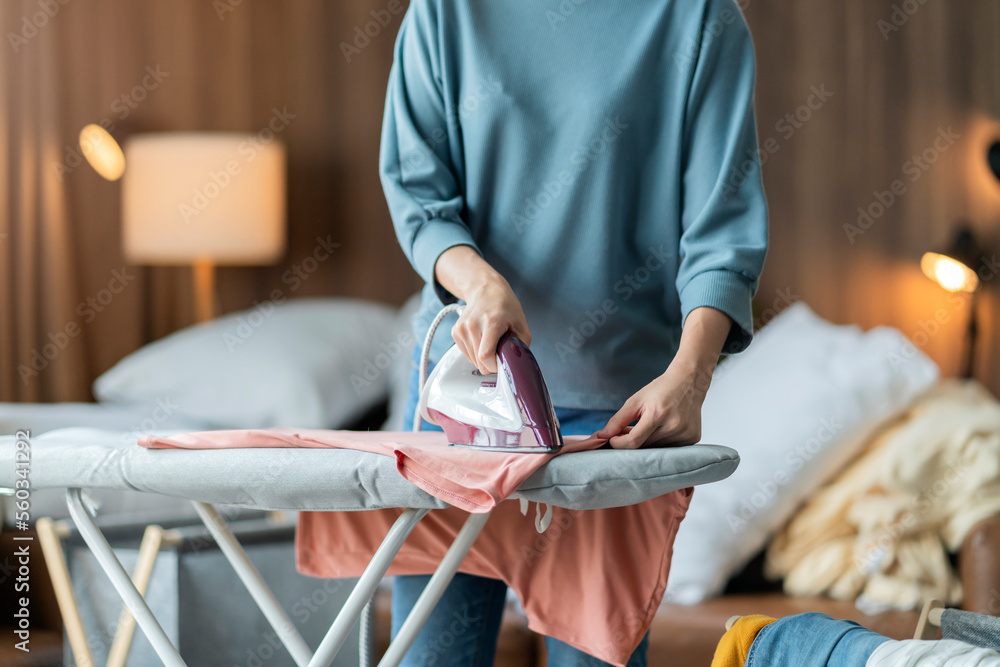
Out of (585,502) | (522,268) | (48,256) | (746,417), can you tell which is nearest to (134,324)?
(48,256)

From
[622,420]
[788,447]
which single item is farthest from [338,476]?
[788,447]

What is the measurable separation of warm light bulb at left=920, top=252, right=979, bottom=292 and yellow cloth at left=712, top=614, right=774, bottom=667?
4.89 feet

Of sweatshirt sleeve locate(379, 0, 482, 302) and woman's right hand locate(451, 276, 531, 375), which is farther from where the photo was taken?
sweatshirt sleeve locate(379, 0, 482, 302)

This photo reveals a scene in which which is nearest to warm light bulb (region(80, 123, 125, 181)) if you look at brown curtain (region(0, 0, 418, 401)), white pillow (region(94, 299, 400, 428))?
brown curtain (region(0, 0, 418, 401))

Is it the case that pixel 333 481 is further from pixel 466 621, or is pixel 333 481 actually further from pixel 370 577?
pixel 466 621

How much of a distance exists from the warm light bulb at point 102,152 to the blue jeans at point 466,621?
5.36 ft

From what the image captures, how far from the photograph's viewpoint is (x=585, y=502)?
58cm

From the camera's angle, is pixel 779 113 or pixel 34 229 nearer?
pixel 34 229

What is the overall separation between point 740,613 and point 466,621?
26.1 inches

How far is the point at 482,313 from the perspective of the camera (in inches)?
27.0

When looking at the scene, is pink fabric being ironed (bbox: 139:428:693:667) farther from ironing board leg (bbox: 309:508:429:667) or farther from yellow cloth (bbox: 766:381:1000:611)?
yellow cloth (bbox: 766:381:1000:611)

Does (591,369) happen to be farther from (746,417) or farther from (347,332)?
(347,332)

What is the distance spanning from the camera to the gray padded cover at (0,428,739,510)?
1.87ft

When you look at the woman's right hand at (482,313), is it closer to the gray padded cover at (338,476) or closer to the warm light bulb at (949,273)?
the gray padded cover at (338,476)
